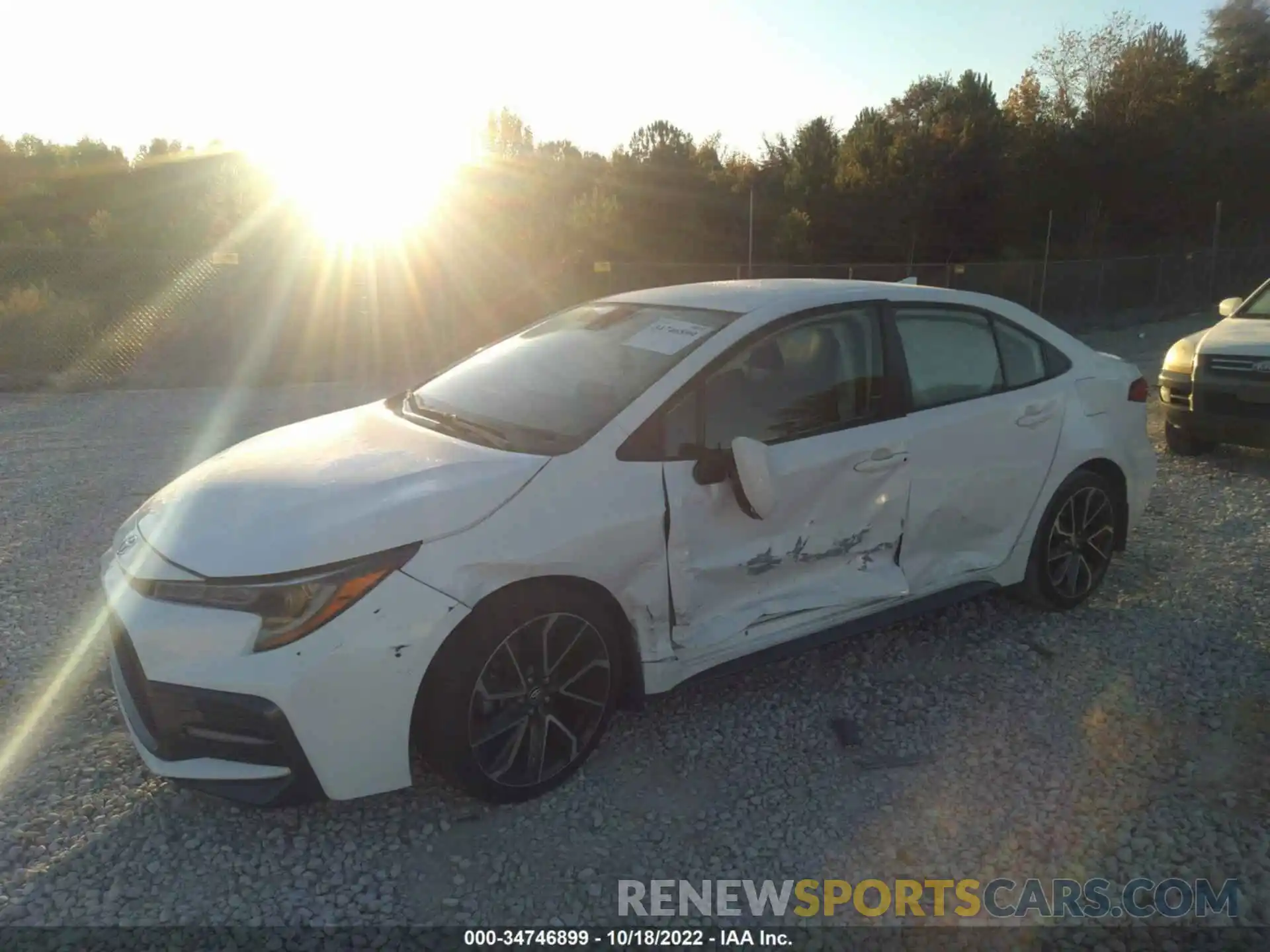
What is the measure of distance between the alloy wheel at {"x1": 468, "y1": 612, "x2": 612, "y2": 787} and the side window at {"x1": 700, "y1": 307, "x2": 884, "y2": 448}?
2.95ft

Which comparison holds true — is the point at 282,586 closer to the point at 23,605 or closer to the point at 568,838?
the point at 568,838

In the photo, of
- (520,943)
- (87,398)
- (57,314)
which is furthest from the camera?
(57,314)

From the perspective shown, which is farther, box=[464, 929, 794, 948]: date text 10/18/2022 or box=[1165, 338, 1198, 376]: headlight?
box=[1165, 338, 1198, 376]: headlight

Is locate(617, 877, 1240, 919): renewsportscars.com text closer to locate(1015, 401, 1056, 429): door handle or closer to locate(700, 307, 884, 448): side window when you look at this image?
locate(700, 307, 884, 448): side window

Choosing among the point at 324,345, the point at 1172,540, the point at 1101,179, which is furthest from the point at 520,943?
the point at 1101,179

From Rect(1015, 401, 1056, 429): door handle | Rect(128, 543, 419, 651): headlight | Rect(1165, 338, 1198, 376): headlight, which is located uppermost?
Rect(1015, 401, 1056, 429): door handle

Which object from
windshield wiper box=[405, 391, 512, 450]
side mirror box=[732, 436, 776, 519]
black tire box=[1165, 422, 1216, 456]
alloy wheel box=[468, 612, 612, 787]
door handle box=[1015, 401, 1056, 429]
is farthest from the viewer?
black tire box=[1165, 422, 1216, 456]

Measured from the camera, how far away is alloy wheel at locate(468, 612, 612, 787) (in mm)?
2998

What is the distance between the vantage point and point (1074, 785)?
3281 millimetres

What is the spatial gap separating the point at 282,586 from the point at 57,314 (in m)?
14.2

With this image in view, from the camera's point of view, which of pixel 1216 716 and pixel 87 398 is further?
pixel 87 398

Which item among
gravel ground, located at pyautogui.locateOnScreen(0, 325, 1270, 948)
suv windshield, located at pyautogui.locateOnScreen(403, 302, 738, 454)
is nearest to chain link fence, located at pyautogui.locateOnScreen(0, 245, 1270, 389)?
suv windshield, located at pyautogui.locateOnScreen(403, 302, 738, 454)

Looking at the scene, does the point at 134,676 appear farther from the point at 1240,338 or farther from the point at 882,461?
the point at 1240,338

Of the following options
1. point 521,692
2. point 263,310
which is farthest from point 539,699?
point 263,310
